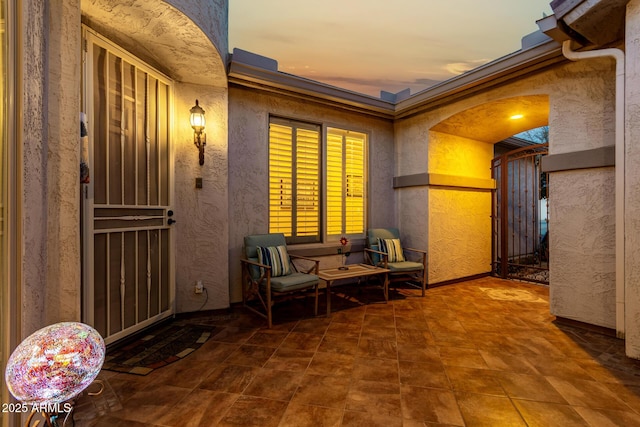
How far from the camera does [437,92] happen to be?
392 cm

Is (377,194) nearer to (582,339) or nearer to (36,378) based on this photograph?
(582,339)

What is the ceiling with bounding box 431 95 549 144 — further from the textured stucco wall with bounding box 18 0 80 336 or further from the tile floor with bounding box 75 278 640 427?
the textured stucco wall with bounding box 18 0 80 336

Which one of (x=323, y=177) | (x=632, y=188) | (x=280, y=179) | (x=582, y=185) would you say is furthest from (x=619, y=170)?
(x=280, y=179)

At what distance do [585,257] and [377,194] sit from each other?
270 centimetres

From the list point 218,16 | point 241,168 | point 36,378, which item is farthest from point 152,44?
point 36,378

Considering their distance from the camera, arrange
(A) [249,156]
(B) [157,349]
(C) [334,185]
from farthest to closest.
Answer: (C) [334,185], (A) [249,156], (B) [157,349]

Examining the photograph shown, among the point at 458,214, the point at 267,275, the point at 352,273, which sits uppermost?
the point at 458,214

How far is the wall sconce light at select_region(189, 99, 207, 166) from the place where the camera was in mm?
3090

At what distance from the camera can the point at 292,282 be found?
10.0 feet

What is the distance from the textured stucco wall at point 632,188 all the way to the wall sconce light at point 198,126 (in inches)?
152

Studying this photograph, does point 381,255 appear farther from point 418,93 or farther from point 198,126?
point 198,126

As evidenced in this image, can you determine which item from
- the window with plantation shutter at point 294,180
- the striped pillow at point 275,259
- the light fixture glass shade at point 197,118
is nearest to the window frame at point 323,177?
the window with plantation shutter at point 294,180

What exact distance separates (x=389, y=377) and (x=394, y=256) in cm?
236

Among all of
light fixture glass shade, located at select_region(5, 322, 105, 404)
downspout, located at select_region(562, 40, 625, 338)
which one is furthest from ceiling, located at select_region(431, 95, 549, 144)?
light fixture glass shade, located at select_region(5, 322, 105, 404)
